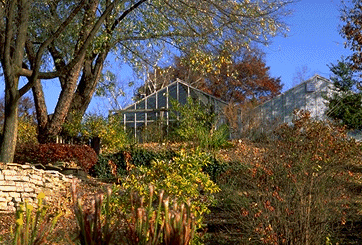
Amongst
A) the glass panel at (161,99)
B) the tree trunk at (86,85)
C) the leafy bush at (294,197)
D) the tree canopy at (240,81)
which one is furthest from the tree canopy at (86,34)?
the tree canopy at (240,81)

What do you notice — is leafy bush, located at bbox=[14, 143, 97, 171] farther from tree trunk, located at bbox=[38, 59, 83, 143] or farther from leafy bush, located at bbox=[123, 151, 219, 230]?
leafy bush, located at bbox=[123, 151, 219, 230]

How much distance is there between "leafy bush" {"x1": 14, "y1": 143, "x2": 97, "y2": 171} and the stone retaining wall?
2.66 m

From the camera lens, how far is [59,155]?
14.8 m

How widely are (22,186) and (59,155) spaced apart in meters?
3.36

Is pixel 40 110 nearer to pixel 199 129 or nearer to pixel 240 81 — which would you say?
pixel 199 129

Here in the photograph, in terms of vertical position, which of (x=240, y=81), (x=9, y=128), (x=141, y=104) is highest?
(x=240, y=81)

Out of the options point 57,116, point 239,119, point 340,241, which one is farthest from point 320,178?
point 239,119

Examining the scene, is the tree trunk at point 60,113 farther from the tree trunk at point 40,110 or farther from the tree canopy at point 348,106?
the tree canopy at point 348,106

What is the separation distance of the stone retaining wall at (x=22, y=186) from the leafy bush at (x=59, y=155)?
8.73ft

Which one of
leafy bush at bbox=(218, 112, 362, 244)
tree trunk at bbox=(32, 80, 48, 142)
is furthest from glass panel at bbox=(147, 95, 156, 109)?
leafy bush at bbox=(218, 112, 362, 244)

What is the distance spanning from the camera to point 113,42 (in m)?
18.5

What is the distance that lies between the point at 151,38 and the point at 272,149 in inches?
438

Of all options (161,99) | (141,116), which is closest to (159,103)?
(161,99)

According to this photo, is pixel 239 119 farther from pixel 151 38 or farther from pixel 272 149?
pixel 272 149
